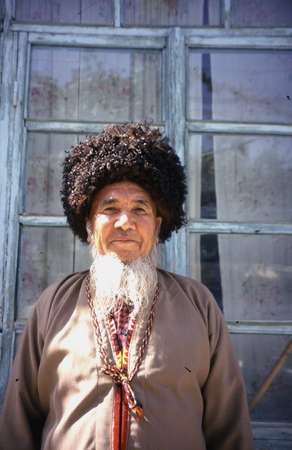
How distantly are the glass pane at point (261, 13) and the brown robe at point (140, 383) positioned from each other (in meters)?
1.79

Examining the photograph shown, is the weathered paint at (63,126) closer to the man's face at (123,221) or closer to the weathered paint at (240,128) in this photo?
the weathered paint at (240,128)

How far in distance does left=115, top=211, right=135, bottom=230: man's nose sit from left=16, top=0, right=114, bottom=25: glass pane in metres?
1.48

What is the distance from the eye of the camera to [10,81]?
2844 millimetres

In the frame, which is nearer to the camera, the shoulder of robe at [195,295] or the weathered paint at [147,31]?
the shoulder of robe at [195,295]

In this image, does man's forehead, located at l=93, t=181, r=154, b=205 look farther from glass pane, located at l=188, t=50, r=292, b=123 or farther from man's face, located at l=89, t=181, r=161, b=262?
glass pane, located at l=188, t=50, r=292, b=123

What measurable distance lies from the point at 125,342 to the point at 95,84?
1685mm

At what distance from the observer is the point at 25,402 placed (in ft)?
6.52

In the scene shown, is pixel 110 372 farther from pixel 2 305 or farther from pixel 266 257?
pixel 266 257

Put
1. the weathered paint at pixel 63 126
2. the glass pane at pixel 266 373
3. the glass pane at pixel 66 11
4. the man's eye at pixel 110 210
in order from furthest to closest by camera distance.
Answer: the glass pane at pixel 66 11 < the weathered paint at pixel 63 126 < the glass pane at pixel 266 373 < the man's eye at pixel 110 210

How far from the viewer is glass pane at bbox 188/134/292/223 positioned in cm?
279

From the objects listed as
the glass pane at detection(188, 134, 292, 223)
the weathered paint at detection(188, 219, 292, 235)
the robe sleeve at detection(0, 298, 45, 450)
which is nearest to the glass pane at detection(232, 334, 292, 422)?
the weathered paint at detection(188, 219, 292, 235)

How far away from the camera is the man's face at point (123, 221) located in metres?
2.11

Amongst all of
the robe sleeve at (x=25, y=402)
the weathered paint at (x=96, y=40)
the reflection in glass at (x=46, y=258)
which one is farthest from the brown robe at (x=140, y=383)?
the weathered paint at (x=96, y=40)

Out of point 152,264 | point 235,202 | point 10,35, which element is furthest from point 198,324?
point 10,35
